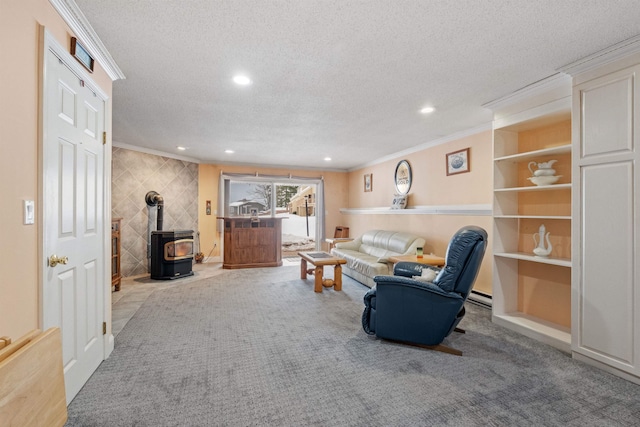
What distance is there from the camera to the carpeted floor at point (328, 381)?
5.99 feet

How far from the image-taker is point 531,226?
3.36 m

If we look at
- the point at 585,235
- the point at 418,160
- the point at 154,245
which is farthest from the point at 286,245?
the point at 585,235

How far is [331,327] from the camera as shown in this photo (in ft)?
10.6

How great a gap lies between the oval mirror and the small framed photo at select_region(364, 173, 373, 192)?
1011 millimetres

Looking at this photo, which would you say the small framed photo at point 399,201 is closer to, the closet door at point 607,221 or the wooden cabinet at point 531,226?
the wooden cabinet at point 531,226

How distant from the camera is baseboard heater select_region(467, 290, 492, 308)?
13.2ft

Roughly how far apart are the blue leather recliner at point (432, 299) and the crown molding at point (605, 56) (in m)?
1.52

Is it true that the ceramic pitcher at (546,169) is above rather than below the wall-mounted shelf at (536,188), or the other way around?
above

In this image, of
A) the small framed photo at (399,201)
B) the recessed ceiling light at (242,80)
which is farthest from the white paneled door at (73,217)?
the small framed photo at (399,201)

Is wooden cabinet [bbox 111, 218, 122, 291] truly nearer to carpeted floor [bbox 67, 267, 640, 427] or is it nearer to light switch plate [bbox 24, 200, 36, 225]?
carpeted floor [bbox 67, 267, 640, 427]

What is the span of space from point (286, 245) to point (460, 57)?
7997 mm

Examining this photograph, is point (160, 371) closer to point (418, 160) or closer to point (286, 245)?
point (418, 160)

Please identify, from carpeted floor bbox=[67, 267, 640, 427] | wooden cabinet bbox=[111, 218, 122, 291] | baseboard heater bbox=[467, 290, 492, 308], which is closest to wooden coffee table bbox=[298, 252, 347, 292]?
carpeted floor bbox=[67, 267, 640, 427]

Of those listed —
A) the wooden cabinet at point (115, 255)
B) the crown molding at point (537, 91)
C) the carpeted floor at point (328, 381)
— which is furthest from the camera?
the wooden cabinet at point (115, 255)
